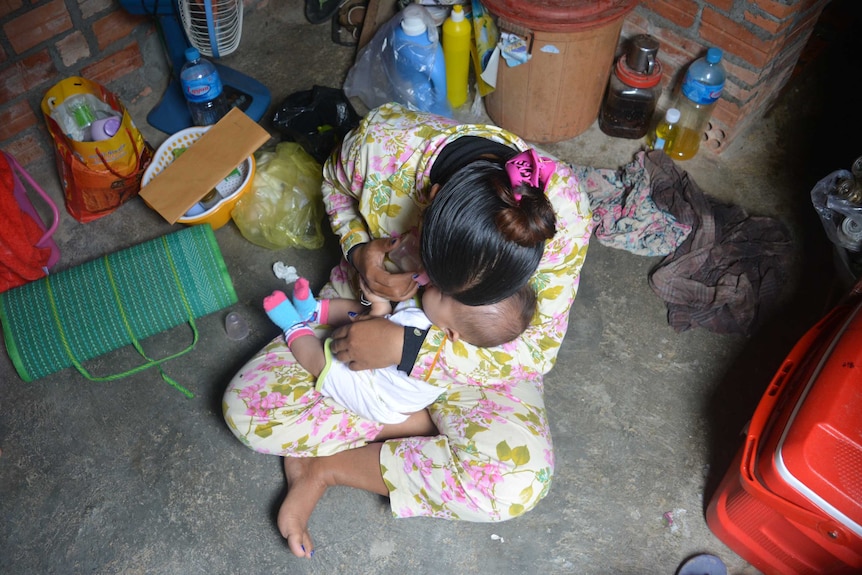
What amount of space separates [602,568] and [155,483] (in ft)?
3.38

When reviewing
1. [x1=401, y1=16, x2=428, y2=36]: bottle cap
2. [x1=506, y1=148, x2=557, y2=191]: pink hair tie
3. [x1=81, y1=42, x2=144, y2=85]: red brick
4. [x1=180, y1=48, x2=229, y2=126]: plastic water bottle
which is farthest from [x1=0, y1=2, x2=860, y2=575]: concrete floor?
[x1=506, y1=148, x2=557, y2=191]: pink hair tie

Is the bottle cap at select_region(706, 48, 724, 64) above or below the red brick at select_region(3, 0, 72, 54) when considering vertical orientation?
above

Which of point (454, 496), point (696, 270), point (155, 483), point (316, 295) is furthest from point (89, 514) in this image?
point (696, 270)

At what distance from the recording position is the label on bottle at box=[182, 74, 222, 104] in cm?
200

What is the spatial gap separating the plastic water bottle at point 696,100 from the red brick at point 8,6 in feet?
6.10

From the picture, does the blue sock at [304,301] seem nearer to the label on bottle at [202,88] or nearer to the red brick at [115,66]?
the label on bottle at [202,88]

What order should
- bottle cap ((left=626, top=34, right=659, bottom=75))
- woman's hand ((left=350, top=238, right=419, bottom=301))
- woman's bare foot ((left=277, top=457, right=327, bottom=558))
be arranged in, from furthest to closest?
bottle cap ((left=626, top=34, right=659, bottom=75)), woman's bare foot ((left=277, top=457, right=327, bottom=558)), woman's hand ((left=350, top=238, right=419, bottom=301))

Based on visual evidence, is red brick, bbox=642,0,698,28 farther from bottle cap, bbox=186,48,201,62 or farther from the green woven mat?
the green woven mat

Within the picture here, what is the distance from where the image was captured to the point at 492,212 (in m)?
1.00

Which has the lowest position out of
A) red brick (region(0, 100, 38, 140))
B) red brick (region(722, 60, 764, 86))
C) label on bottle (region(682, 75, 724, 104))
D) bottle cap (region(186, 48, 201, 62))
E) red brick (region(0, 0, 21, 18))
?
red brick (region(0, 100, 38, 140))

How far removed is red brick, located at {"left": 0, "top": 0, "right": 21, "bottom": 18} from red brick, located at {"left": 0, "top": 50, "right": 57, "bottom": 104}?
0.13 meters

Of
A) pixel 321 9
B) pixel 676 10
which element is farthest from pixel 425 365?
pixel 321 9

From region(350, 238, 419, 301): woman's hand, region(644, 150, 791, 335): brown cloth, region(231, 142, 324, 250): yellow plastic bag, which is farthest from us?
region(231, 142, 324, 250): yellow plastic bag

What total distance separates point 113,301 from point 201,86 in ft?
2.24
